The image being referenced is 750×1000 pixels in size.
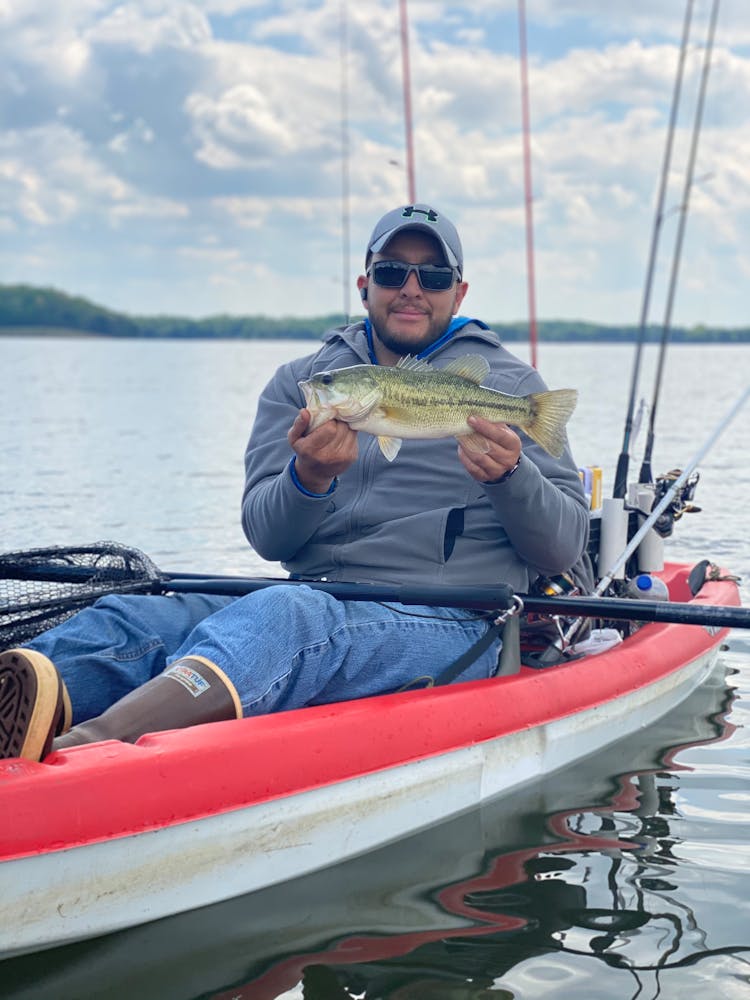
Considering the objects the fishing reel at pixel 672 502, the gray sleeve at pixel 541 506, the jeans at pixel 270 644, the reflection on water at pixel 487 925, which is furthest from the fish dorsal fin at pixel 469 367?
the fishing reel at pixel 672 502

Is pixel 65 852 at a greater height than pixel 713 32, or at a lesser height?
lesser

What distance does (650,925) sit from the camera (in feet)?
13.1

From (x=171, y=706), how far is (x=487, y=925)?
4.10 ft

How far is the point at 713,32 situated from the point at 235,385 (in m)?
40.5

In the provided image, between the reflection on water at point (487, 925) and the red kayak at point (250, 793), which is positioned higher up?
the red kayak at point (250, 793)

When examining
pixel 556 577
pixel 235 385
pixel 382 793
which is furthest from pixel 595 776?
pixel 235 385

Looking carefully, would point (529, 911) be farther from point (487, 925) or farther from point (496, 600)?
point (496, 600)

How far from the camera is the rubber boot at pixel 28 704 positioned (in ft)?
10.8

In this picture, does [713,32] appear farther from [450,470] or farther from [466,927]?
[466,927]

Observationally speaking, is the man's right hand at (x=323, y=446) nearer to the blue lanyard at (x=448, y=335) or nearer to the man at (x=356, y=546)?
the man at (x=356, y=546)

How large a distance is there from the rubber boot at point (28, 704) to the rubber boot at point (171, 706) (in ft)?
0.59

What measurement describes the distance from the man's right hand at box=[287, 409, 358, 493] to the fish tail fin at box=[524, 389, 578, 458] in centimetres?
62

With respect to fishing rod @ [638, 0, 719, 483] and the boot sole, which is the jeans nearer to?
the boot sole

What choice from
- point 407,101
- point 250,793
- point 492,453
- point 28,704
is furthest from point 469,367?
point 407,101
